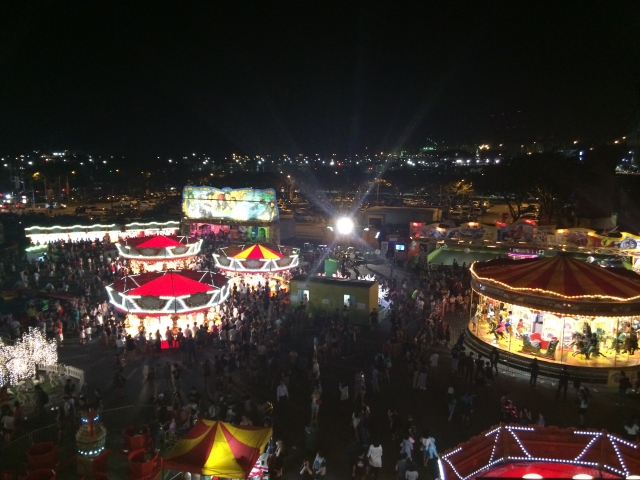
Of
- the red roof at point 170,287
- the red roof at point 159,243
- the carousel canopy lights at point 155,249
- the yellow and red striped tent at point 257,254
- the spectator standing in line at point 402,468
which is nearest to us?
the spectator standing in line at point 402,468

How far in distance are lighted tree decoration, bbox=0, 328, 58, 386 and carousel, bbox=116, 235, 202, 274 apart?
395 inches

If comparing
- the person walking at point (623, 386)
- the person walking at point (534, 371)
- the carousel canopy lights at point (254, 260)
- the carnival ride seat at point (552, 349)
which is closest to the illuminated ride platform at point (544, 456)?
the person walking at point (623, 386)

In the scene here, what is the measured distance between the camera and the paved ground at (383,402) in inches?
432

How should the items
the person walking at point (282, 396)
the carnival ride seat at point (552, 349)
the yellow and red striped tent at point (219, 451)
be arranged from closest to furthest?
the yellow and red striped tent at point (219, 451) → the person walking at point (282, 396) → the carnival ride seat at point (552, 349)

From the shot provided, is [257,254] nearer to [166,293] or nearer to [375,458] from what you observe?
[166,293]

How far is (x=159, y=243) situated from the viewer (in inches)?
992

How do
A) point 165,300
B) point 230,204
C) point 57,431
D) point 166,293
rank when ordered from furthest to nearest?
1. point 230,204
2. point 166,293
3. point 165,300
4. point 57,431

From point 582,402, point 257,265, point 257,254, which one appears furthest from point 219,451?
point 257,254

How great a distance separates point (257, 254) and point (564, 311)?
43.7 feet

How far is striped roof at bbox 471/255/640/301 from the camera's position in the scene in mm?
14922

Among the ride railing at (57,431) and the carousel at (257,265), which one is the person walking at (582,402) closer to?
the ride railing at (57,431)

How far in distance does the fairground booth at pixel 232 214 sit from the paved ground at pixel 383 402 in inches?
695

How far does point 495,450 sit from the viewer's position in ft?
19.6

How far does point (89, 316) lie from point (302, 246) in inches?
721
